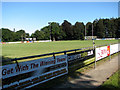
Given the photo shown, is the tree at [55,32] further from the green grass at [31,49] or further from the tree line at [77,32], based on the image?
the green grass at [31,49]

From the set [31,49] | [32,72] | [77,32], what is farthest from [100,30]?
[32,72]

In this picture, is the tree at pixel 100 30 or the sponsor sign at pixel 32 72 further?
the tree at pixel 100 30

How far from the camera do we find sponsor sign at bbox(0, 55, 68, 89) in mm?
4230

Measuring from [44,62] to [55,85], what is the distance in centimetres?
105

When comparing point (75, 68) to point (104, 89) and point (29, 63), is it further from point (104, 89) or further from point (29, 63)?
point (29, 63)

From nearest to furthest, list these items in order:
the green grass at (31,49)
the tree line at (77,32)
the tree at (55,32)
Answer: the green grass at (31,49) < the tree line at (77,32) < the tree at (55,32)

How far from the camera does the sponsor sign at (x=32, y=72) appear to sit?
4230 mm

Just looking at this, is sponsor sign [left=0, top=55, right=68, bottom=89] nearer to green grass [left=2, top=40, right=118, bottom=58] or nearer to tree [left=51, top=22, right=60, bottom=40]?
green grass [left=2, top=40, right=118, bottom=58]

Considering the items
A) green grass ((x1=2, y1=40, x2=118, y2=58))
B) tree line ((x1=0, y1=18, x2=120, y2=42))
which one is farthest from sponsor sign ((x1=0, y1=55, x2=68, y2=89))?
tree line ((x1=0, y1=18, x2=120, y2=42))

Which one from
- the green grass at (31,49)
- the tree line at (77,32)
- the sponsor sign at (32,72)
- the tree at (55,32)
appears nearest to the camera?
the sponsor sign at (32,72)

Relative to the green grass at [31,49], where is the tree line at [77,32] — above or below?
above

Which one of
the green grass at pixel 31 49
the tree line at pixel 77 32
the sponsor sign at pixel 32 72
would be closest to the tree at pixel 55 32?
the tree line at pixel 77 32

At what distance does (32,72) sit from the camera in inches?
198

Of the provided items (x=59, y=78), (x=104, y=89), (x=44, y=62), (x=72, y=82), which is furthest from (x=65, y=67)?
(x=104, y=89)
